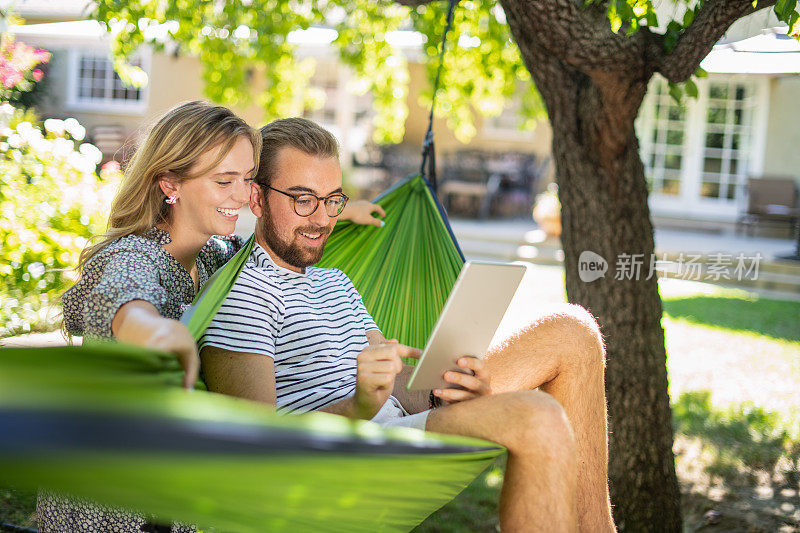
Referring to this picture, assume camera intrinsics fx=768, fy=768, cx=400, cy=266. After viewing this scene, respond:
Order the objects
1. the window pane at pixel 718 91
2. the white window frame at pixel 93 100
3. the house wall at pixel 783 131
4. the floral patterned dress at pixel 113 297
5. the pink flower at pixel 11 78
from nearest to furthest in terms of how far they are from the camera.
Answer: the floral patterned dress at pixel 113 297 < the pink flower at pixel 11 78 < the house wall at pixel 783 131 < the window pane at pixel 718 91 < the white window frame at pixel 93 100

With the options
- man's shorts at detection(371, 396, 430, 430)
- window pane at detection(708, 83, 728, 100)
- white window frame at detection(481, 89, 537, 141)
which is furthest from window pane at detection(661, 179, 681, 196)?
man's shorts at detection(371, 396, 430, 430)

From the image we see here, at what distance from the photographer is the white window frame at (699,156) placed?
9906 millimetres

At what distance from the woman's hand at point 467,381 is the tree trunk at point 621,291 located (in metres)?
1.02

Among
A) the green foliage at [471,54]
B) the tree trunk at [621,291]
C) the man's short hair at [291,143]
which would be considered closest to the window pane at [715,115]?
the green foliage at [471,54]

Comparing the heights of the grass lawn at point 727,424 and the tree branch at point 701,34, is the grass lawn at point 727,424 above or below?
below

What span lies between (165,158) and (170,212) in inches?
5.0

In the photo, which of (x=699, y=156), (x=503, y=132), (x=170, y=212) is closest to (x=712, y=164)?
(x=699, y=156)

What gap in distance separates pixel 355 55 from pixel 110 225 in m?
2.67

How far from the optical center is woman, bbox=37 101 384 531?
157cm

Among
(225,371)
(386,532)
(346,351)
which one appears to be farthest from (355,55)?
(386,532)

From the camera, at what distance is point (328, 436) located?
3.44 ft

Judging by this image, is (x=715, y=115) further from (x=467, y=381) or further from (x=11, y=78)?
(x=467, y=381)

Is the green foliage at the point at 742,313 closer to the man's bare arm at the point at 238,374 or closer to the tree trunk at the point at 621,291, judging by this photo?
the tree trunk at the point at 621,291

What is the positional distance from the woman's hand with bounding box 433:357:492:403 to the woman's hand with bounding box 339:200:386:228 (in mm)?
882
